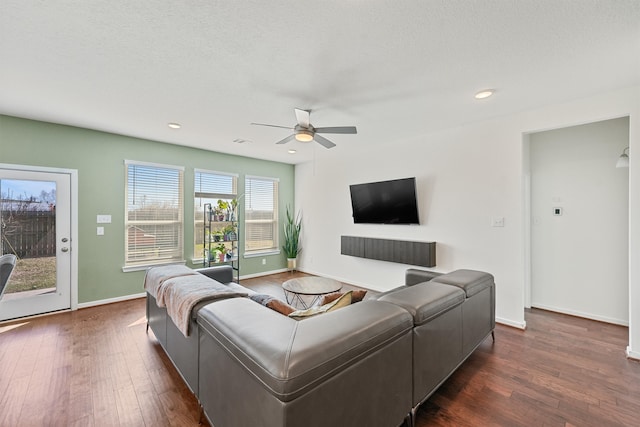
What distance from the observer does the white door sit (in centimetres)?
340

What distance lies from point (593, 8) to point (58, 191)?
5606 mm

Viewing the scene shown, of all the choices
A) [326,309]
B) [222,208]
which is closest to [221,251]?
[222,208]

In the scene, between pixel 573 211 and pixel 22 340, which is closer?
pixel 22 340

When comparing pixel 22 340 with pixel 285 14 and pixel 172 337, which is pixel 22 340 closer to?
pixel 172 337

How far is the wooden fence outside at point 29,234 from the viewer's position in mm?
3391

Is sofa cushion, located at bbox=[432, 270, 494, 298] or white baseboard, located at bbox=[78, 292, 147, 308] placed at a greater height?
sofa cushion, located at bbox=[432, 270, 494, 298]

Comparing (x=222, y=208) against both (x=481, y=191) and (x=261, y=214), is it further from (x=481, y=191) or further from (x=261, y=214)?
(x=481, y=191)

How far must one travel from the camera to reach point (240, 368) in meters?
1.27

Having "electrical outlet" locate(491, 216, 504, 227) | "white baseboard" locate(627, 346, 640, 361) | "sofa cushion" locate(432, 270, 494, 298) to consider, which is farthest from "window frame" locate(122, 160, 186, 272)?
"white baseboard" locate(627, 346, 640, 361)

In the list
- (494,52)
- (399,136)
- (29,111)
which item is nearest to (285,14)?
(494,52)

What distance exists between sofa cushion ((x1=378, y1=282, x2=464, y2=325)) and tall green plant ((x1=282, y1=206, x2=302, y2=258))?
4351mm

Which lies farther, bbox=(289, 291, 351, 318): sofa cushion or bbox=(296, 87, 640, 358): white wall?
bbox=(296, 87, 640, 358): white wall

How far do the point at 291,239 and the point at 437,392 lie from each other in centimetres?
454

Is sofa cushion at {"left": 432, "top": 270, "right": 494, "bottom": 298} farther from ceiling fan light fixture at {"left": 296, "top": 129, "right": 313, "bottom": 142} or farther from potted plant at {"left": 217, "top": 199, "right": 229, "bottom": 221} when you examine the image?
potted plant at {"left": 217, "top": 199, "right": 229, "bottom": 221}
